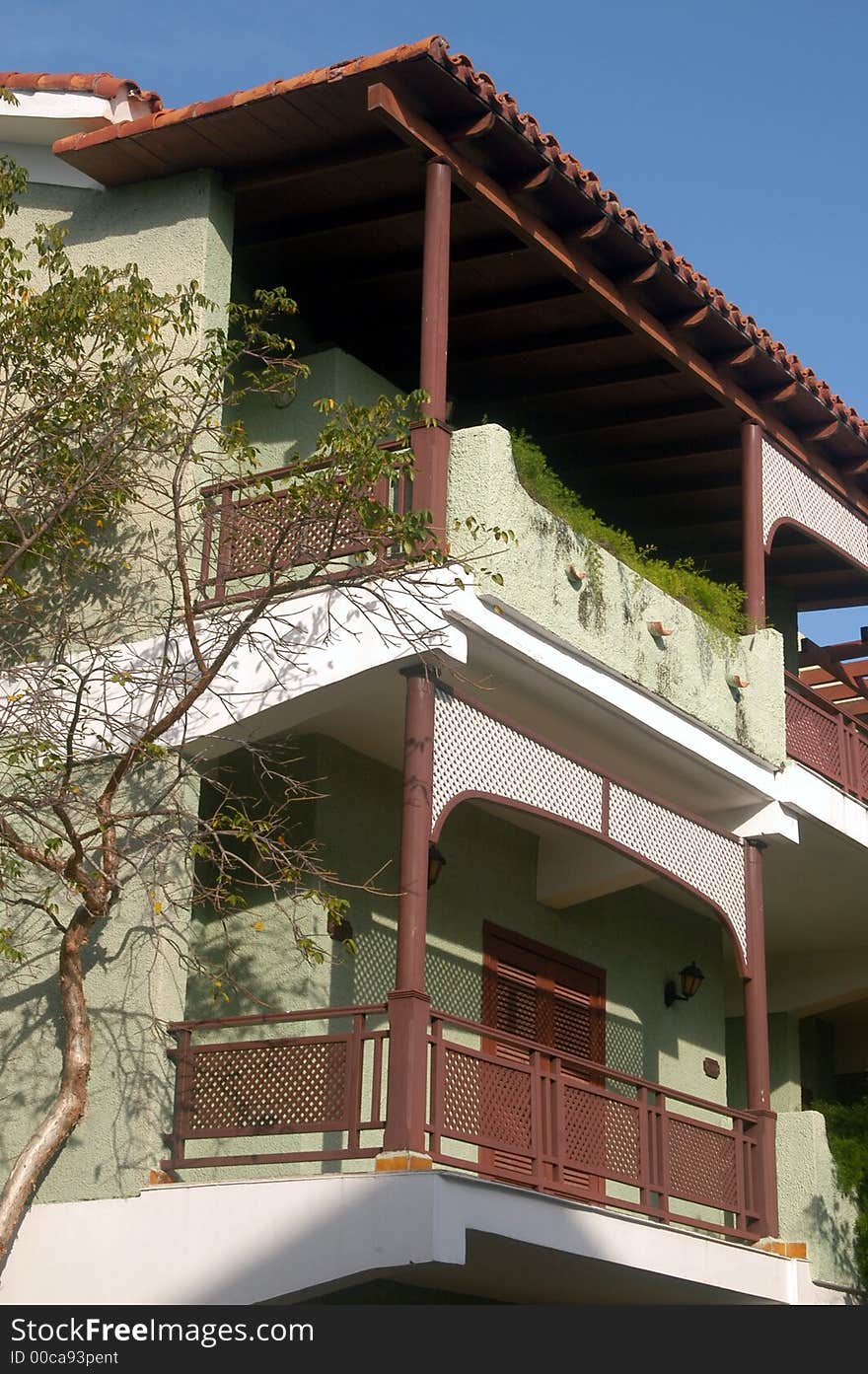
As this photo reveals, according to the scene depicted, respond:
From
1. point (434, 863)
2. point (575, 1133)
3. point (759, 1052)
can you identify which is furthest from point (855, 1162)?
point (434, 863)

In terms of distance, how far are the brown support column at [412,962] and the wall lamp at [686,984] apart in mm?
5655

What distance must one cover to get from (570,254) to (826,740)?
4632 millimetres

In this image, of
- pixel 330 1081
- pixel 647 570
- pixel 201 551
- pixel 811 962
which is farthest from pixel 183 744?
pixel 811 962

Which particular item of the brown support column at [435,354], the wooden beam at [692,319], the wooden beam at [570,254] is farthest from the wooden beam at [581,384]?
the brown support column at [435,354]

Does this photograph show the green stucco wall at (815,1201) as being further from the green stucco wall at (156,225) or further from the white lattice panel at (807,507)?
the green stucco wall at (156,225)

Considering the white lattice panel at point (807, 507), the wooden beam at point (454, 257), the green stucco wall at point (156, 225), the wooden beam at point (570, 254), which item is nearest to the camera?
the wooden beam at point (570, 254)

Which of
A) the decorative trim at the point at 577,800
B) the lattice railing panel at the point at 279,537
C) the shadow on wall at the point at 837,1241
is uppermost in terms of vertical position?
the lattice railing panel at the point at 279,537

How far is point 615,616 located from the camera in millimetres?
13031

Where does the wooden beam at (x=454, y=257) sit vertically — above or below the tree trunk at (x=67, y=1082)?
above

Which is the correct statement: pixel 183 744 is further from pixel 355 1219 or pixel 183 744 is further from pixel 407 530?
pixel 355 1219

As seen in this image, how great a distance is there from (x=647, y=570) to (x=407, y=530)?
11.5ft

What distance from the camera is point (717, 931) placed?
683 inches

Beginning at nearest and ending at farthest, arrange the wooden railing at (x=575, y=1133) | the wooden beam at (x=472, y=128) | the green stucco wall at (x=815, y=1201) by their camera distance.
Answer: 1. the wooden railing at (x=575, y=1133)
2. the wooden beam at (x=472, y=128)
3. the green stucco wall at (x=815, y=1201)

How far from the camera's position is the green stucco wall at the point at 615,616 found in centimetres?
1184
